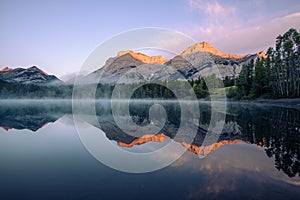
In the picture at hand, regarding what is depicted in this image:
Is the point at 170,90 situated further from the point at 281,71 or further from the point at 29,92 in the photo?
the point at 29,92

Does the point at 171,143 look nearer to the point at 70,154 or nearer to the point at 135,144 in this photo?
the point at 135,144

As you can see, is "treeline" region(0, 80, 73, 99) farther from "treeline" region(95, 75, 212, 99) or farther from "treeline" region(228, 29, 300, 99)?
"treeline" region(228, 29, 300, 99)

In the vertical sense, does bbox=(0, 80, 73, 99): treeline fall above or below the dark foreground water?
above

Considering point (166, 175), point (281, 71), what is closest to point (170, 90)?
point (281, 71)

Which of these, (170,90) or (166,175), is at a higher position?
(170,90)

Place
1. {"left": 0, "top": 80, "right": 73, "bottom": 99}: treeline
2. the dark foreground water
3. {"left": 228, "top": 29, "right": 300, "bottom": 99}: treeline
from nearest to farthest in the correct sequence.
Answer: the dark foreground water, {"left": 228, "top": 29, "right": 300, "bottom": 99}: treeline, {"left": 0, "top": 80, "right": 73, "bottom": 99}: treeline

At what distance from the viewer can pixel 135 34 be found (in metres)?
15.4

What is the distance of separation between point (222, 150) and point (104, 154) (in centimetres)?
647

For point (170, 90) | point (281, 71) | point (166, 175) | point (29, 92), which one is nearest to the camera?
point (166, 175)

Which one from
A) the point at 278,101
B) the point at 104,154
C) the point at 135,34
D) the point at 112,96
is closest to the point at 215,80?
the point at 278,101

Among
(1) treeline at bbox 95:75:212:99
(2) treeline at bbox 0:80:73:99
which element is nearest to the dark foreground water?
(1) treeline at bbox 95:75:212:99

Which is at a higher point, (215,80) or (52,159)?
(215,80)

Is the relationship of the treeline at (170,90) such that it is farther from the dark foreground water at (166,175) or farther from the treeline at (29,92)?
the dark foreground water at (166,175)

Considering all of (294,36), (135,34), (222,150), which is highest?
(294,36)
